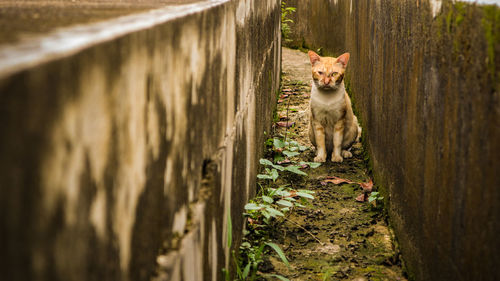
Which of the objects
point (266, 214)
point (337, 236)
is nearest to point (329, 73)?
point (337, 236)

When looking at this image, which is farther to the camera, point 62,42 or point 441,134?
point 441,134

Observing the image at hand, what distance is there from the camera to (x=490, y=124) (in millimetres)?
1656

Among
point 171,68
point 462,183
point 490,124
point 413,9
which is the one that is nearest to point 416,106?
point 413,9

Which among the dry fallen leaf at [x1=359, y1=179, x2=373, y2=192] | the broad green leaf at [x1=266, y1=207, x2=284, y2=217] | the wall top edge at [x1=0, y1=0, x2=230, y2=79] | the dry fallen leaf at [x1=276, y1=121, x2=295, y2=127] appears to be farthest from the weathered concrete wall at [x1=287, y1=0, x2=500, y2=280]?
the dry fallen leaf at [x1=276, y1=121, x2=295, y2=127]

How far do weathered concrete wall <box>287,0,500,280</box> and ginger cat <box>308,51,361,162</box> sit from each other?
898mm

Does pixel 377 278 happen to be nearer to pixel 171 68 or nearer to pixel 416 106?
pixel 416 106

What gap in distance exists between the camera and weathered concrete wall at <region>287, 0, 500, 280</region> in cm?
168

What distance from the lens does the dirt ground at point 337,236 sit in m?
3.08

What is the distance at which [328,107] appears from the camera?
5.25 m

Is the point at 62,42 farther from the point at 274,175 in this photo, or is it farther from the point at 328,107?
the point at 328,107

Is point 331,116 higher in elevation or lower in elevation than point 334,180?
higher

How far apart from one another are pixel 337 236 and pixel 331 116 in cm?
196

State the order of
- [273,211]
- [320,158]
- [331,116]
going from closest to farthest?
[273,211] → [320,158] → [331,116]

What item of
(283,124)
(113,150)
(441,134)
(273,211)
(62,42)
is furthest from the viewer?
(283,124)
